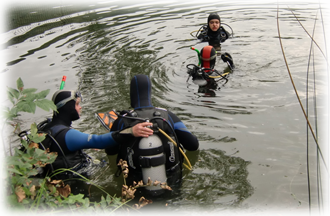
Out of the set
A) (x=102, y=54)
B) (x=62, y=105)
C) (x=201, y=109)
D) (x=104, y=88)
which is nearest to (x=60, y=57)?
(x=102, y=54)

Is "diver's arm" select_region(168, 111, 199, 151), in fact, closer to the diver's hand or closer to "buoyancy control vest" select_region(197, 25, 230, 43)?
the diver's hand

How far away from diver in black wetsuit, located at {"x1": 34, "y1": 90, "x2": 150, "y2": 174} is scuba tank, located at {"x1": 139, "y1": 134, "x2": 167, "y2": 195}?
0.24 metres

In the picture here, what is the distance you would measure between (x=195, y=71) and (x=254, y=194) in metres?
A: 3.03

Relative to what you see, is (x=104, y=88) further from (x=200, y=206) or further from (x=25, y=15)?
(x=25, y=15)

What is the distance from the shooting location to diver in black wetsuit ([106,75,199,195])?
321cm

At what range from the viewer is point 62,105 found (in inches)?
141

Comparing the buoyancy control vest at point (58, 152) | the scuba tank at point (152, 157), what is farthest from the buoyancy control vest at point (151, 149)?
the buoyancy control vest at point (58, 152)

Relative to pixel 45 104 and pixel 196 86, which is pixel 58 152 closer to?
pixel 45 104

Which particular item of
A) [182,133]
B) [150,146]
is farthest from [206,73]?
[150,146]

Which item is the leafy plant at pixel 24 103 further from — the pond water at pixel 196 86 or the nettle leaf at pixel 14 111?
the pond water at pixel 196 86

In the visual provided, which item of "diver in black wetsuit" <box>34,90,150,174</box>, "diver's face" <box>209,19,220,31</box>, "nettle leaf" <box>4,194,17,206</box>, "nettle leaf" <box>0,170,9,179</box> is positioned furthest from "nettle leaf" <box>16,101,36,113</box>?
"diver's face" <box>209,19,220,31</box>

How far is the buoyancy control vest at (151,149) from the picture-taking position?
319 cm

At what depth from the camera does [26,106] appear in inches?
80.6

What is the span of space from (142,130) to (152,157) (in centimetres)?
28
